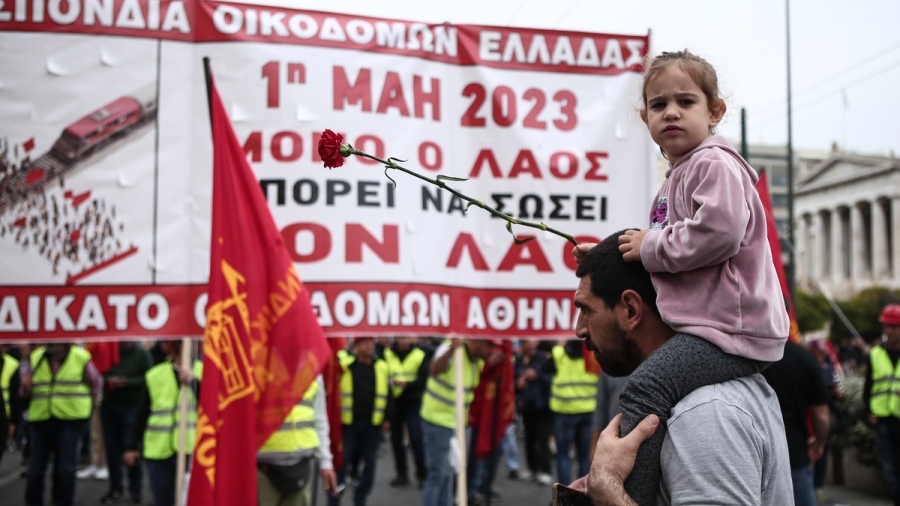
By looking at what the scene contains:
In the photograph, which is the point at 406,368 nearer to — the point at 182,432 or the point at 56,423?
the point at 56,423

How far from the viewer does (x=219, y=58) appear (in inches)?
205

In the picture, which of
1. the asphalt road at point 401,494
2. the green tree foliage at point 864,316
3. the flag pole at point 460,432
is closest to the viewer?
the flag pole at point 460,432

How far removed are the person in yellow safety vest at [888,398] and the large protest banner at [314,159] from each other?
4263 millimetres

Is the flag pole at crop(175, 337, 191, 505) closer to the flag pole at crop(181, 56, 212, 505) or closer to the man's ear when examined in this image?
the flag pole at crop(181, 56, 212, 505)

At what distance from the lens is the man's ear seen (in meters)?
2.02

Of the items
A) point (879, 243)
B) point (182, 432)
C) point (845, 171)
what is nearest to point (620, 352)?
point (182, 432)

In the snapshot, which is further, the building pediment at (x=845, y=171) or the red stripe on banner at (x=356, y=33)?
the building pediment at (x=845, y=171)

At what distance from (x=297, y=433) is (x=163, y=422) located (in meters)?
2.37

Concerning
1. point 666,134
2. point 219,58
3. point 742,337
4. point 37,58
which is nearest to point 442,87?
point 219,58

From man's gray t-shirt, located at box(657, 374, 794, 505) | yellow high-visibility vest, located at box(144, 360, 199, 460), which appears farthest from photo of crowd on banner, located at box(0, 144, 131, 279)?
man's gray t-shirt, located at box(657, 374, 794, 505)

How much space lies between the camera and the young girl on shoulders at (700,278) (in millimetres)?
1838

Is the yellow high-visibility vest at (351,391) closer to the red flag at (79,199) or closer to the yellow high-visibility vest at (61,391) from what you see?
the yellow high-visibility vest at (61,391)

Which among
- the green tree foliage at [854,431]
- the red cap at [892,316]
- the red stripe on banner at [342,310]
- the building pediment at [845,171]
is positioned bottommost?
the green tree foliage at [854,431]

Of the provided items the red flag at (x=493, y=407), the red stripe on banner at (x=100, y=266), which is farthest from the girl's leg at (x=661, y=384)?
the red flag at (x=493, y=407)
